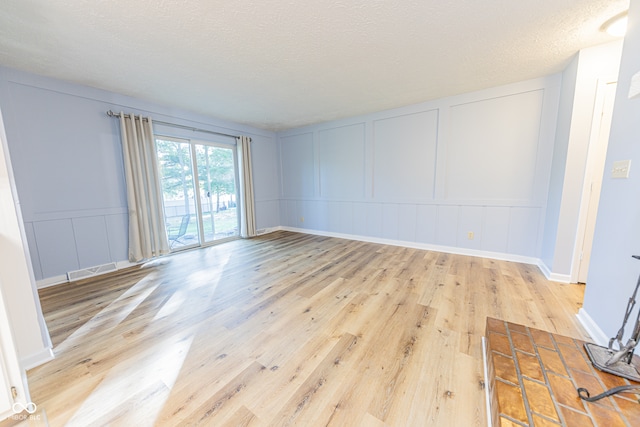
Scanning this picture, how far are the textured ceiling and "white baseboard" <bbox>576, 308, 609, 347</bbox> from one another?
7.84 feet

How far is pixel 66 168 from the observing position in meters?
2.81

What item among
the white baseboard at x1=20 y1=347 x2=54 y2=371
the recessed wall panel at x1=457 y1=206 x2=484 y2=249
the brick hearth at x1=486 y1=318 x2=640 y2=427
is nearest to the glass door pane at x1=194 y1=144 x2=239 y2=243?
the white baseboard at x1=20 y1=347 x2=54 y2=371

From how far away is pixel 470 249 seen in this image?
3.56 m

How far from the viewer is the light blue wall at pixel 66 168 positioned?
2.53 metres

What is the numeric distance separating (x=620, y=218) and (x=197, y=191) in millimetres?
5113

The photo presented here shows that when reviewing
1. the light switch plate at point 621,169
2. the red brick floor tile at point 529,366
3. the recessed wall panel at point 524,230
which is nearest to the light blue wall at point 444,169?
the recessed wall panel at point 524,230

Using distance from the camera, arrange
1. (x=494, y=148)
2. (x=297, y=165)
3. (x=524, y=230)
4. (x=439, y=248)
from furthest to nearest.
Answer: (x=297, y=165), (x=439, y=248), (x=494, y=148), (x=524, y=230)

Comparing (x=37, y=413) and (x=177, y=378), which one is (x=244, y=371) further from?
(x=37, y=413)

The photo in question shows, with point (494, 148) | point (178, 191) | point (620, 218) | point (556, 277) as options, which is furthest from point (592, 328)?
point (178, 191)

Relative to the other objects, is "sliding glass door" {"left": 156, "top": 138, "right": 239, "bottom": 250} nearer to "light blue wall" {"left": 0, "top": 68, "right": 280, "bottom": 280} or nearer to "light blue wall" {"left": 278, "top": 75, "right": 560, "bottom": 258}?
"light blue wall" {"left": 0, "top": 68, "right": 280, "bottom": 280}

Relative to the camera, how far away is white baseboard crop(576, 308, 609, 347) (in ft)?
5.01

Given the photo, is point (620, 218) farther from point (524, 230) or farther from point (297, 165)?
point (297, 165)

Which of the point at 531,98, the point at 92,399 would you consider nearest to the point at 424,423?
the point at 92,399

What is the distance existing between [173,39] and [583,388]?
3.55 metres
